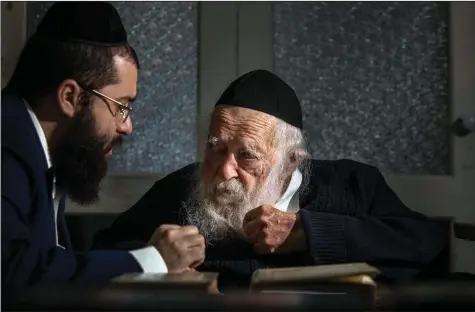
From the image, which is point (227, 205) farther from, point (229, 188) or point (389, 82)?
point (389, 82)

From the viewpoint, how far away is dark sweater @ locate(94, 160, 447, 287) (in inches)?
44.2

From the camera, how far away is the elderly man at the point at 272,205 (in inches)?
44.2

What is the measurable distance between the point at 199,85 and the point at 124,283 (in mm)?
350

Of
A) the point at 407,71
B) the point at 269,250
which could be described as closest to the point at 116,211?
the point at 269,250

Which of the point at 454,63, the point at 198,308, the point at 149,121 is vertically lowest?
the point at 198,308

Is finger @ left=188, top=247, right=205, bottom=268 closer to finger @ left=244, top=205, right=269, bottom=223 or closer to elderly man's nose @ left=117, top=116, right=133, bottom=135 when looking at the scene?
finger @ left=244, top=205, right=269, bottom=223

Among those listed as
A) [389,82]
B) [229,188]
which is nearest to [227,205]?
[229,188]

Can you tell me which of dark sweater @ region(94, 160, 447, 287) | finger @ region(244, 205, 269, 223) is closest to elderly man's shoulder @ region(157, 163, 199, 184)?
dark sweater @ region(94, 160, 447, 287)

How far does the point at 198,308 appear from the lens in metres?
1.11

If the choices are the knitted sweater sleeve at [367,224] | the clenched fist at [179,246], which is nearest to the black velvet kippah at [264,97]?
the knitted sweater sleeve at [367,224]

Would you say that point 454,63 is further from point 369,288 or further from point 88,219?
point 88,219

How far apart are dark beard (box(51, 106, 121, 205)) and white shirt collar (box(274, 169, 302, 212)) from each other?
29cm

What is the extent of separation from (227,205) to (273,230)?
9 cm

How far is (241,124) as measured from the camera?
3.71 feet
